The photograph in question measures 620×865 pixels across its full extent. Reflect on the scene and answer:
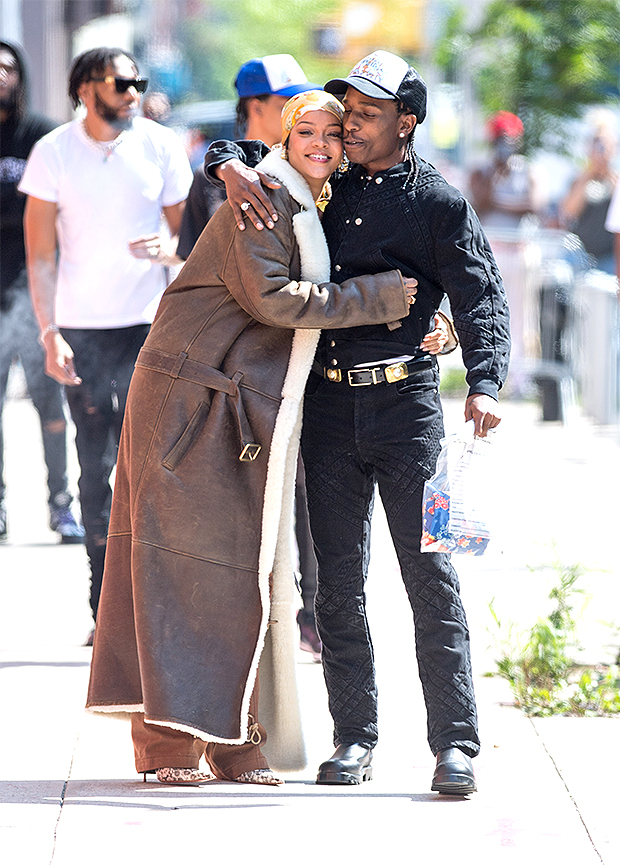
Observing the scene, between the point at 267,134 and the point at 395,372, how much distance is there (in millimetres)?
1300

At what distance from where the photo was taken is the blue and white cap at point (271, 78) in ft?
15.0

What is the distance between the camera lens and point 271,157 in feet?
12.1

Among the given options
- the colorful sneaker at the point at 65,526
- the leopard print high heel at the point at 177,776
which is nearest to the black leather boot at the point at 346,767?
the leopard print high heel at the point at 177,776

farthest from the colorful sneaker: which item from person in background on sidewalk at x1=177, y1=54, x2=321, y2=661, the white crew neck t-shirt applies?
person in background on sidewalk at x1=177, y1=54, x2=321, y2=661

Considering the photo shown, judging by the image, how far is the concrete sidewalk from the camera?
3.33m

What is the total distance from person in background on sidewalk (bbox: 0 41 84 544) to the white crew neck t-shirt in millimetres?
1518

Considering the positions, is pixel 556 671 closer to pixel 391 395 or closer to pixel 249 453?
pixel 391 395

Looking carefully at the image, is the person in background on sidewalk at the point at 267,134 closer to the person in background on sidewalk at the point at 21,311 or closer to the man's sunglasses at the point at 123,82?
the man's sunglasses at the point at 123,82

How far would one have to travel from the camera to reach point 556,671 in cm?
489

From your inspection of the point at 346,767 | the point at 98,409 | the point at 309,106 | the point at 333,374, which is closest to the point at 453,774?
the point at 346,767

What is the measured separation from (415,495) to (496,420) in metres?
0.31

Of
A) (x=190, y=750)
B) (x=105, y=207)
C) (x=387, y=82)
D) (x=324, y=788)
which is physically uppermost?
(x=387, y=82)

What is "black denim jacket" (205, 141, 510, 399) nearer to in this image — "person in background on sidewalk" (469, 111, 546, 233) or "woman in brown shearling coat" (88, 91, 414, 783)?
"woman in brown shearling coat" (88, 91, 414, 783)

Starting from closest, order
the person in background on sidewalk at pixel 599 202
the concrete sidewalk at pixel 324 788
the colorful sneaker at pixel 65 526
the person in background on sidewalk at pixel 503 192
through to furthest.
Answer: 1. the concrete sidewalk at pixel 324 788
2. the colorful sneaker at pixel 65 526
3. the person in background on sidewalk at pixel 599 202
4. the person in background on sidewalk at pixel 503 192
